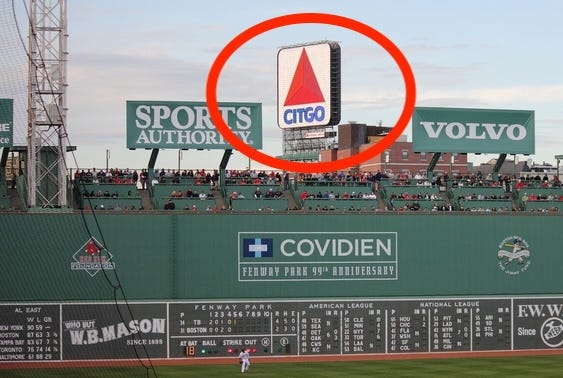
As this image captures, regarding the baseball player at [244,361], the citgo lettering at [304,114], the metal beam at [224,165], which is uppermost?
the citgo lettering at [304,114]

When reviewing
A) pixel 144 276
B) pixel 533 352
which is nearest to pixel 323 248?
pixel 144 276

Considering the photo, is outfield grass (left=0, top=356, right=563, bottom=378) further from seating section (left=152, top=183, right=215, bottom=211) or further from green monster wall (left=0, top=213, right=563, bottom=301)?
seating section (left=152, top=183, right=215, bottom=211)

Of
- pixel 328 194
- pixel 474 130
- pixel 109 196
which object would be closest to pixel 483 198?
pixel 474 130

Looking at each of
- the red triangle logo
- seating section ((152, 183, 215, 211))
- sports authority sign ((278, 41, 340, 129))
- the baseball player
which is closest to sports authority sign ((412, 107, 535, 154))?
sports authority sign ((278, 41, 340, 129))

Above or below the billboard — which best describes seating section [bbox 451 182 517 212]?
below

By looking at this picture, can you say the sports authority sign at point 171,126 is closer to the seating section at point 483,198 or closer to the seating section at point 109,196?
the seating section at point 109,196

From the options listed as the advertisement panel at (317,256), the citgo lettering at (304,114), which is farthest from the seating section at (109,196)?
the citgo lettering at (304,114)
